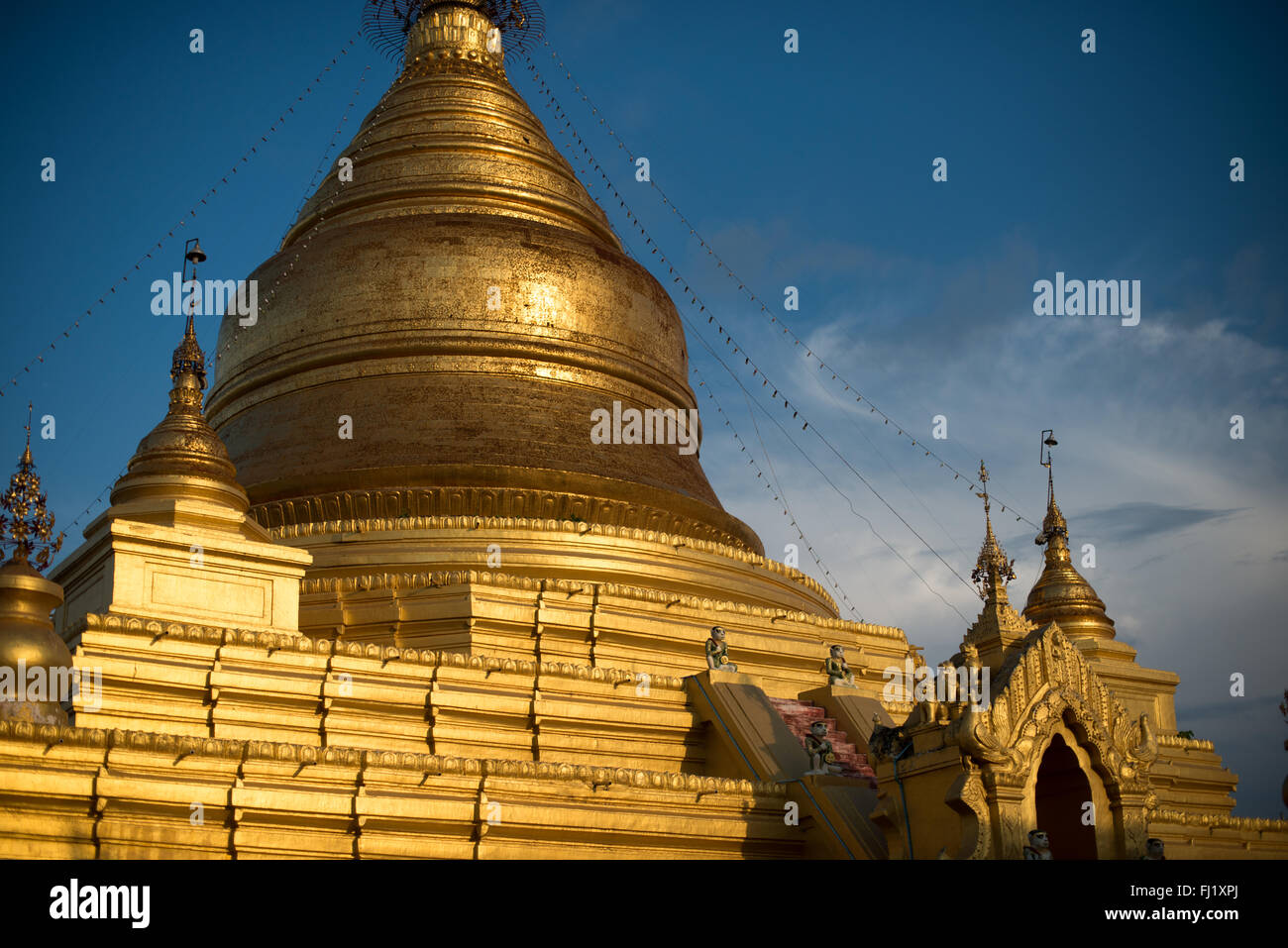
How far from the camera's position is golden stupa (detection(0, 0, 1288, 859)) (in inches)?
478

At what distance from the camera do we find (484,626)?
17.6 metres

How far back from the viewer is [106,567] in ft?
48.6

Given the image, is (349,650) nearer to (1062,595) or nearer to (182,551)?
(182,551)

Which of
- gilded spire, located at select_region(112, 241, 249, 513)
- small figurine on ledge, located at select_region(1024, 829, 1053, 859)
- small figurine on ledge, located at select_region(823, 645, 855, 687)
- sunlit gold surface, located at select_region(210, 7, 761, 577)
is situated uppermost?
sunlit gold surface, located at select_region(210, 7, 761, 577)

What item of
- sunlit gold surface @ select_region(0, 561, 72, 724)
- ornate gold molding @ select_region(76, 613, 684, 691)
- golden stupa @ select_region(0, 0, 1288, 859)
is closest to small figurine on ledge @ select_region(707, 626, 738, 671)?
golden stupa @ select_region(0, 0, 1288, 859)

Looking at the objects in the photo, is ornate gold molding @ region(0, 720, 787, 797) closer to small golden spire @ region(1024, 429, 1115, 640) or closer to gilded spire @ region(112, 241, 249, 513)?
gilded spire @ region(112, 241, 249, 513)

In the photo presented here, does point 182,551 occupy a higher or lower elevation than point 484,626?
higher

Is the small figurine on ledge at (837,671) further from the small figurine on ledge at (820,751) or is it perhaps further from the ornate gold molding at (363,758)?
the ornate gold molding at (363,758)

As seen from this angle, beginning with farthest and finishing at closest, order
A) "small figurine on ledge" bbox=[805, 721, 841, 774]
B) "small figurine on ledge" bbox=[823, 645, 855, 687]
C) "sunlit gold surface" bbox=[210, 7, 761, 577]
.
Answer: "sunlit gold surface" bbox=[210, 7, 761, 577] → "small figurine on ledge" bbox=[823, 645, 855, 687] → "small figurine on ledge" bbox=[805, 721, 841, 774]

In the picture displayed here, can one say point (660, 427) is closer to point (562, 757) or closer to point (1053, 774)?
point (562, 757)

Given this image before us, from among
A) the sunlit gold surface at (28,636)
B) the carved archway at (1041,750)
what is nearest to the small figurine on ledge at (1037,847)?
the carved archway at (1041,750)

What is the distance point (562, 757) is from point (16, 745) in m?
6.13

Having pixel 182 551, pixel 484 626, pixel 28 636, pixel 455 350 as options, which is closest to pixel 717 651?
pixel 484 626
